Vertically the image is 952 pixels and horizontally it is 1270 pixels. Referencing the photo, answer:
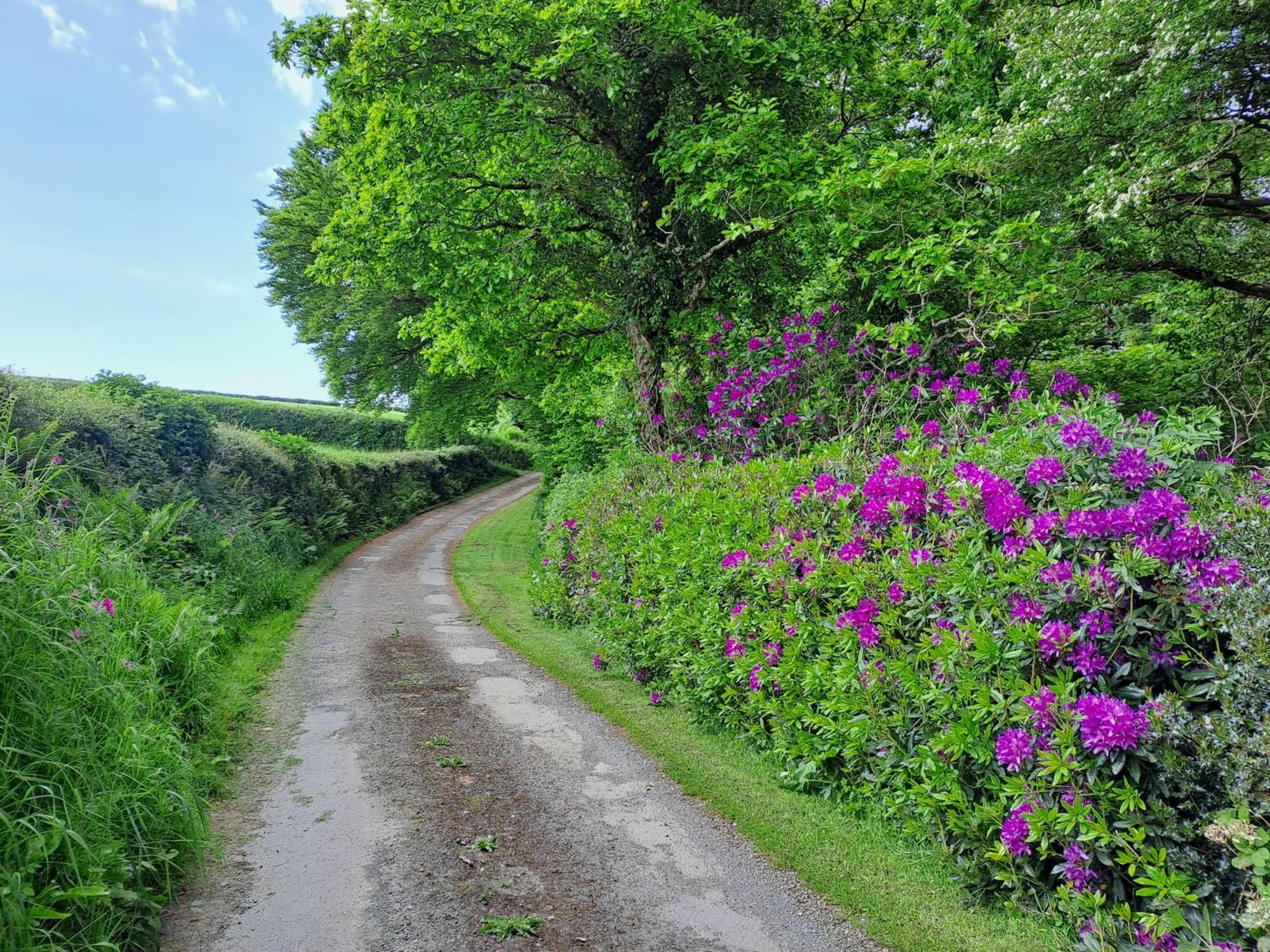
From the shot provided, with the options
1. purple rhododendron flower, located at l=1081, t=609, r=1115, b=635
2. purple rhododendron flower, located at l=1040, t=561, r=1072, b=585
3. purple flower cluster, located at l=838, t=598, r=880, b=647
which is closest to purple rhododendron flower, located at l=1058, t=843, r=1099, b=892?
purple rhododendron flower, located at l=1081, t=609, r=1115, b=635

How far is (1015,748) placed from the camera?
9.96ft

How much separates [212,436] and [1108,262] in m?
13.7

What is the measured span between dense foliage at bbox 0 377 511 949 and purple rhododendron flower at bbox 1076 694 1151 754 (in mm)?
4016

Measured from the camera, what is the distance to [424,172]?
9.27 metres

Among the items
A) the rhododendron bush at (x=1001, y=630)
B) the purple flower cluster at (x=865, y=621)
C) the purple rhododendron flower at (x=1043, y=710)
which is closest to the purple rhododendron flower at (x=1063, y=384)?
the rhododendron bush at (x=1001, y=630)

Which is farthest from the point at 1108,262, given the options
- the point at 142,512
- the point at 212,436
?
the point at 212,436

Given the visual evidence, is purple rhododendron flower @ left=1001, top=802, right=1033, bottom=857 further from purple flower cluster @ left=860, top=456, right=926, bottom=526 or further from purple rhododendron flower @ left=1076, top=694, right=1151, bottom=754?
purple flower cluster @ left=860, top=456, right=926, bottom=526

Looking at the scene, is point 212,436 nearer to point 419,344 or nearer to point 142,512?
point 142,512

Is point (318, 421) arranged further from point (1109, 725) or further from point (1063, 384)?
point (1109, 725)

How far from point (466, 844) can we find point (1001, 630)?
308 cm

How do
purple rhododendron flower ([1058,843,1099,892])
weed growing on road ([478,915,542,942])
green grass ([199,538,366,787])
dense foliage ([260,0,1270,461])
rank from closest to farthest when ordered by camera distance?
purple rhododendron flower ([1058,843,1099,892]) → weed growing on road ([478,915,542,942]) → green grass ([199,538,366,787]) → dense foliage ([260,0,1270,461])

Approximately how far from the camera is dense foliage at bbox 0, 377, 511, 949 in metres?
2.94

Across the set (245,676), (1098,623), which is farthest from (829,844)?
(245,676)

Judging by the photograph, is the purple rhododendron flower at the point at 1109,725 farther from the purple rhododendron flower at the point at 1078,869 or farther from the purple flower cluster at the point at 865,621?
the purple flower cluster at the point at 865,621
